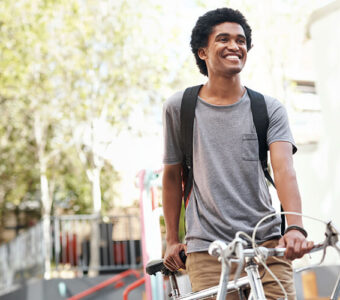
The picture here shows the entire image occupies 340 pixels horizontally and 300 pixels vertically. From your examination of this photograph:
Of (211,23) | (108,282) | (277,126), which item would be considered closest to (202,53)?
(211,23)

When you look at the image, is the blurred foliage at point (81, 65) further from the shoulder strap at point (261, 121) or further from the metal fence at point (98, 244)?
the shoulder strap at point (261, 121)

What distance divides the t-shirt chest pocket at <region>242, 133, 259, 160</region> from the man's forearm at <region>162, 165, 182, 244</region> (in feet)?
1.02

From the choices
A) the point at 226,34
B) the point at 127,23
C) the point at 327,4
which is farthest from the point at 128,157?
the point at 226,34

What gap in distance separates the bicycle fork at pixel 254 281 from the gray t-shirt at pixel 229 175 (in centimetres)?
34

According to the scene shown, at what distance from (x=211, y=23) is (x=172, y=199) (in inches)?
26.1

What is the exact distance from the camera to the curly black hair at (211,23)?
7.25 feet

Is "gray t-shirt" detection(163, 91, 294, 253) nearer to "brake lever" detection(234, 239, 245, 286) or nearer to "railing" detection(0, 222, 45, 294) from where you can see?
"brake lever" detection(234, 239, 245, 286)

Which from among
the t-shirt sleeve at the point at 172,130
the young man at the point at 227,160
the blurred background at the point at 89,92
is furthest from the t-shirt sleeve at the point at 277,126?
the blurred background at the point at 89,92

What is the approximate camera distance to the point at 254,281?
1.64 m

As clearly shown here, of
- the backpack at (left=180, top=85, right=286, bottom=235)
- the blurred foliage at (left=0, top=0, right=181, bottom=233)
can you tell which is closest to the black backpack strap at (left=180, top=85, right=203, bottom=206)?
the backpack at (left=180, top=85, right=286, bottom=235)

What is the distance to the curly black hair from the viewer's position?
2209 mm

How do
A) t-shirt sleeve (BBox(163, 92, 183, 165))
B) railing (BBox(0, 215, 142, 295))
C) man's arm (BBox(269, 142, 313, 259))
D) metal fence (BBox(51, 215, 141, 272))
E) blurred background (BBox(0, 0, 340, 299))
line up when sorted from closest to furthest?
1. man's arm (BBox(269, 142, 313, 259))
2. t-shirt sleeve (BBox(163, 92, 183, 165))
3. railing (BBox(0, 215, 142, 295))
4. blurred background (BBox(0, 0, 340, 299))
5. metal fence (BBox(51, 215, 141, 272))

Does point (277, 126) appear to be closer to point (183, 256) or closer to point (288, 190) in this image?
point (288, 190)

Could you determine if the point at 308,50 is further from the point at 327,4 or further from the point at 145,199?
the point at 145,199
